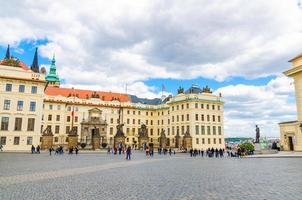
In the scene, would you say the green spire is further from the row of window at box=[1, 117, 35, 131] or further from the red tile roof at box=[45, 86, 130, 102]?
the row of window at box=[1, 117, 35, 131]

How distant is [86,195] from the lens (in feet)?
28.9

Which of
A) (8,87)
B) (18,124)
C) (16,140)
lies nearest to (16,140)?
(16,140)

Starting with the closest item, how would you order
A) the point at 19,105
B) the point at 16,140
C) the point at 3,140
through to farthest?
the point at 3,140, the point at 16,140, the point at 19,105

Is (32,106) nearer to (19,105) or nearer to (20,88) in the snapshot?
(19,105)

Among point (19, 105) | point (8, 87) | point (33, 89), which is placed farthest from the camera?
point (33, 89)

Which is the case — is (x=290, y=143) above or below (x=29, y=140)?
below

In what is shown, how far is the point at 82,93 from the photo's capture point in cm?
8694

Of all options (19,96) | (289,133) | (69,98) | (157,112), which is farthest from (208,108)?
(19,96)

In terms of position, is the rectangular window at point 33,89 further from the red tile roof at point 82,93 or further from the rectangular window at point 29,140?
the red tile roof at point 82,93

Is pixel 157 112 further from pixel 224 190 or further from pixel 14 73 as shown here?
pixel 224 190

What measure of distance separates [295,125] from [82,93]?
63656 millimetres

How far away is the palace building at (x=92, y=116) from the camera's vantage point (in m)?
52.5

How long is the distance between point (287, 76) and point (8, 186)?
153ft

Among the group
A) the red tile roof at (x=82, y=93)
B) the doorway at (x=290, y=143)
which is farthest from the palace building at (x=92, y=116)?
the doorway at (x=290, y=143)
